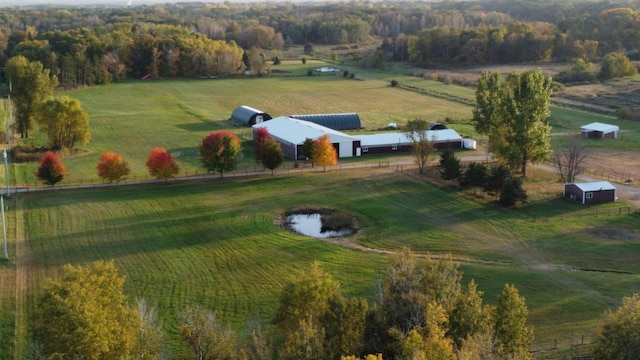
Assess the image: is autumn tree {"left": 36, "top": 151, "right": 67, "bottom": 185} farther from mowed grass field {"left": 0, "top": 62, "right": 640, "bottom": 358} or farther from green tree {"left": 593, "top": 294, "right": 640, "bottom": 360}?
green tree {"left": 593, "top": 294, "right": 640, "bottom": 360}

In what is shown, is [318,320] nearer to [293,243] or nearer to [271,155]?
[293,243]

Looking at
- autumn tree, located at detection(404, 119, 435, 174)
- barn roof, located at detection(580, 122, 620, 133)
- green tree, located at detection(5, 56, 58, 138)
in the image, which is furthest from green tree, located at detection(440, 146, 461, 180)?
green tree, located at detection(5, 56, 58, 138)

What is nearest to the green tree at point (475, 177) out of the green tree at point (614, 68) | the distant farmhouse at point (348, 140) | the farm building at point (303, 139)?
the distant farmhouse at point (348, 140)

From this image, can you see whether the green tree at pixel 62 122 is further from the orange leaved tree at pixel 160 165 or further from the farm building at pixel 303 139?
the farm building at pixel 303 139

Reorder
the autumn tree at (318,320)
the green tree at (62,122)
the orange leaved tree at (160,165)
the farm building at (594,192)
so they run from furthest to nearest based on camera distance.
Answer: the green tree at (62,122) < the orange leaved tree at (160,165) < the farm building at (594,192) < the autumn tree at (318,320)

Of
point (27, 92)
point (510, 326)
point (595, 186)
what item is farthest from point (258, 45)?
point (510, 326)

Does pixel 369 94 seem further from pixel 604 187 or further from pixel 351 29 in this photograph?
pixel 351 29
